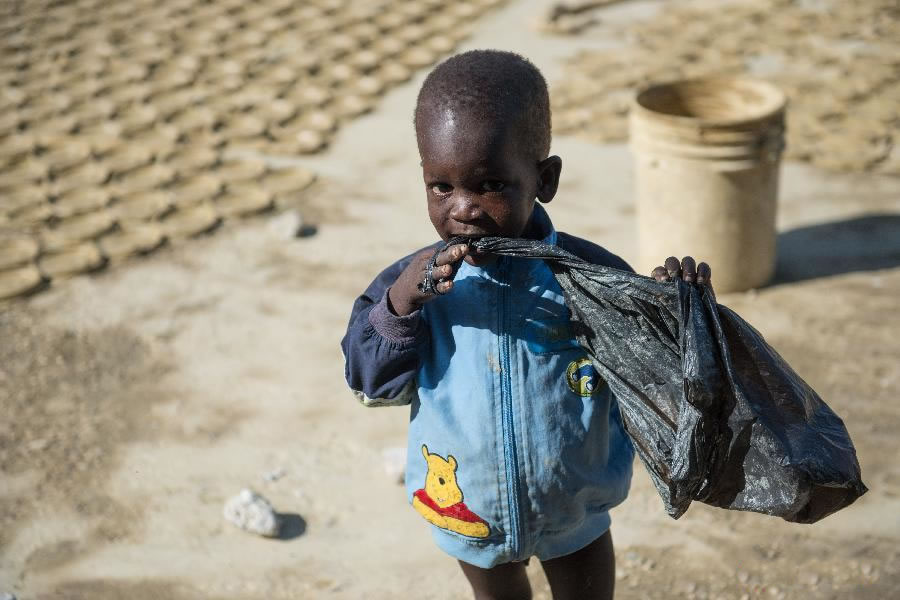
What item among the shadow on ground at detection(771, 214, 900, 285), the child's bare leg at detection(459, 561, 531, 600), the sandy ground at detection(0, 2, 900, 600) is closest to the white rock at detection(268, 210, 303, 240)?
the sandy ground at detection(0, 2, 900, 600)

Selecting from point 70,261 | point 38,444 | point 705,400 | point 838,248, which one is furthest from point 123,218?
point 705,400

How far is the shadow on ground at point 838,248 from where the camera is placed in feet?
13.8

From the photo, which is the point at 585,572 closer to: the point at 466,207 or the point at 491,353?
the point at 491,353

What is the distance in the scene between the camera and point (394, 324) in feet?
5.48

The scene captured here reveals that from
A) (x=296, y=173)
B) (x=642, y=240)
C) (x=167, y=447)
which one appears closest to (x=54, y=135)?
(x=296, y=173)

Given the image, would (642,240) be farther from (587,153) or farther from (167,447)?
(167,447)

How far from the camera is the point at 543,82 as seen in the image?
1667mm

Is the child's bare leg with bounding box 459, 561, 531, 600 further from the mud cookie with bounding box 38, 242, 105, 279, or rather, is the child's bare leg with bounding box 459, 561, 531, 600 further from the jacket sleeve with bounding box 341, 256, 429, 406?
the mud cookie with bounding box 38, 242, 105, 279

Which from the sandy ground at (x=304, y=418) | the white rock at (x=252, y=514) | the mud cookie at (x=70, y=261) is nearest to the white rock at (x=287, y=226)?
the sandy ground at (x=304, y=418)

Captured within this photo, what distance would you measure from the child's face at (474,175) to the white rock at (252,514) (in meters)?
1.50

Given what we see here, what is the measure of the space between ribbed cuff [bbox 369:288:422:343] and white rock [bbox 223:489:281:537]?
1.36 m

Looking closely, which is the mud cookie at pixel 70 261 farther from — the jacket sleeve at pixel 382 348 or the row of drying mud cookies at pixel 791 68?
the jacket sleeve at pixel 382 348

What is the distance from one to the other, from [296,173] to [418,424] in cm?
353

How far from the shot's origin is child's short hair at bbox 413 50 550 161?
158 centimetres
